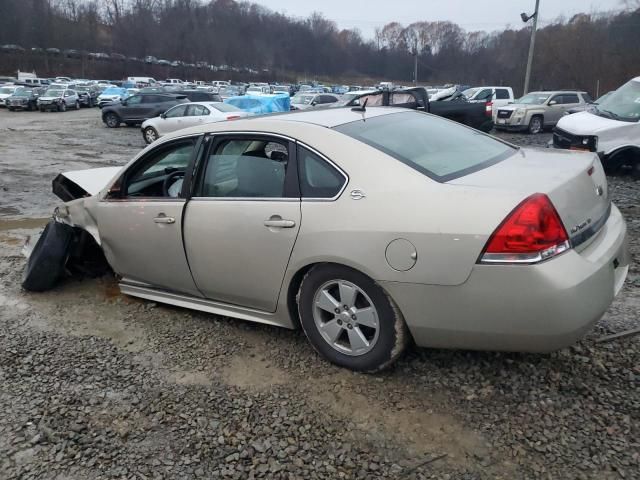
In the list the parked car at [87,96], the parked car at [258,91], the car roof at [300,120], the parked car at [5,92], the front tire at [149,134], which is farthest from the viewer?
the parked car at [87,96]

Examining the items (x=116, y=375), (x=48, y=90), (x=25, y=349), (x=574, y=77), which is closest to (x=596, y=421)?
(x=116, y=375)

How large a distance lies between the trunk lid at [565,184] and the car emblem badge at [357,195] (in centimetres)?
47

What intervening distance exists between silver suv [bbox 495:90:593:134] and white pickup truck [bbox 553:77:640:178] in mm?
9705

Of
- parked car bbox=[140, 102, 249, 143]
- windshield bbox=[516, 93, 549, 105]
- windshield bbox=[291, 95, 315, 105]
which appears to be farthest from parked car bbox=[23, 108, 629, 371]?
windshield bbox=[291, 95, 315, 105]

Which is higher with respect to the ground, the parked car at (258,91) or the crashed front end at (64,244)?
the parked car at (258,91)

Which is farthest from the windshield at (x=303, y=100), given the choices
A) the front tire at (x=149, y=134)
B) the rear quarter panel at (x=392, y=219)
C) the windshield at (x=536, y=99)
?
the rear quarter panel at (x=392, y=219)

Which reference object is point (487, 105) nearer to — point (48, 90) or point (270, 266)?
point (270, 266)

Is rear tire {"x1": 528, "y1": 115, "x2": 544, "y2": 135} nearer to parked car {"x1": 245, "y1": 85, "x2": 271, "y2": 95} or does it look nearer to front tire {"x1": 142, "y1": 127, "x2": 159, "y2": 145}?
front tire {"x1": 142, "y1": 127, "x2": 159, "y2": 145}

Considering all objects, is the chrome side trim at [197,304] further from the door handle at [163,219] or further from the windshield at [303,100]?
the windshield at [303,100]

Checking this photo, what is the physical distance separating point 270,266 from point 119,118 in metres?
24.1

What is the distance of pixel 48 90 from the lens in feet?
113

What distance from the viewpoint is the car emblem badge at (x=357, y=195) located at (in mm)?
2811

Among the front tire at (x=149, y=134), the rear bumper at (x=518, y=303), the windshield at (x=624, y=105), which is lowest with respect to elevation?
the front tire at (x=149, y=134)

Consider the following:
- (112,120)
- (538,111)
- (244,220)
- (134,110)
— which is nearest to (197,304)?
(244,220)
